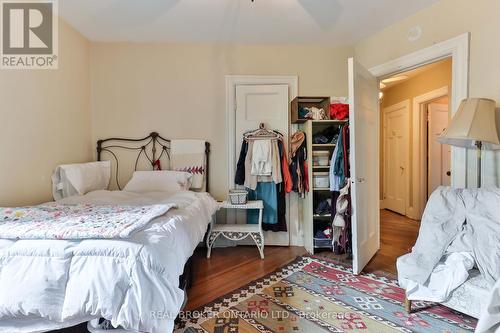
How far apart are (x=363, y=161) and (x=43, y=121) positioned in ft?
10.2

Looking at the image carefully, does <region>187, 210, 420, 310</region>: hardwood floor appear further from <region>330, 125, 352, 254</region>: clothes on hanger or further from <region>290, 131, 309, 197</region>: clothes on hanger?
<region>290, 131, 309, 197</region>: clothes on hanger

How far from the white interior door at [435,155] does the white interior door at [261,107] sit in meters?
2.91

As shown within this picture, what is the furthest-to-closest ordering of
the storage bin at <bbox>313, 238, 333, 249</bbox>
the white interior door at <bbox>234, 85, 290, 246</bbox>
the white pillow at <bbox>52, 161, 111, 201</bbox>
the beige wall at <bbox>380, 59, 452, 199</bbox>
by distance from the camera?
the beige wall at <bbox>380, 59, 452, 199</bbox>, the white interior door at <bbox>234, 85, 290, 246</bbox>, the storage bin at <bbox>313, 238, 333, 249</bbox>, the white pillow at <bbox>52, 161, 111, 201</bbox>

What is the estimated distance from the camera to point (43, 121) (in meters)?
2.45

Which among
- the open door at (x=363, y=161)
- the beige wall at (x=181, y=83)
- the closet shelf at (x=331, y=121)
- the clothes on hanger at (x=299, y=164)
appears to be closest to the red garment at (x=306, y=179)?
the clothes on hanger at (x=299, y=164)

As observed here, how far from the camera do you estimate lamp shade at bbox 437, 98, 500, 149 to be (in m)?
1.78

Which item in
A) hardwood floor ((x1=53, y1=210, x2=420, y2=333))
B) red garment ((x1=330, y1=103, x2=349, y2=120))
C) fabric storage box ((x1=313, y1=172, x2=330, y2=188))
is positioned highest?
red garment ((x1=330, y1=103, x2=349, y2=120))

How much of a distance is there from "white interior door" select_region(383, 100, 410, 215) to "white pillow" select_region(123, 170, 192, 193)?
13.2 ft

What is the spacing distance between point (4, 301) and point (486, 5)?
365cm

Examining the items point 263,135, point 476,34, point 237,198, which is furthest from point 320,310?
point 476,34

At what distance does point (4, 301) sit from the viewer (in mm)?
1231

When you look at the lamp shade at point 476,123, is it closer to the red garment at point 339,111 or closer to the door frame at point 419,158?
the red garment at point 339,111

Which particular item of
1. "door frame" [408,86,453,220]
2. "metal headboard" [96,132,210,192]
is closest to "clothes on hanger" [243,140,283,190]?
"metal headboard" [96,132,210,192]

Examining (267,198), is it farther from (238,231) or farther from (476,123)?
(476,123)
